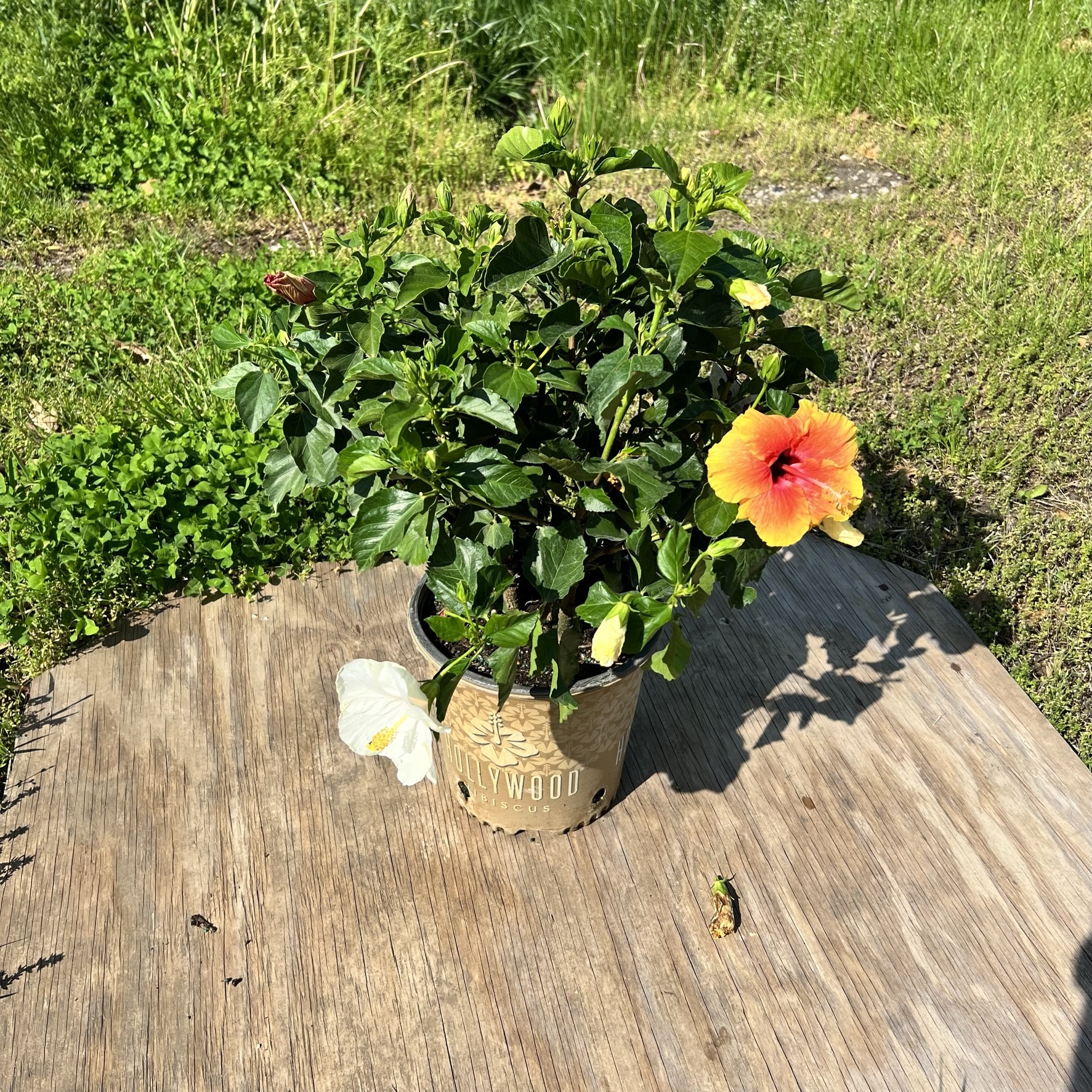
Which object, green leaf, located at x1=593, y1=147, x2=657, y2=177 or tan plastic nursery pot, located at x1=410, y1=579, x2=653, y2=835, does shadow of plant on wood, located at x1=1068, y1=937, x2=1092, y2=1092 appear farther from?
green leaf, located at x1=593, y1=147, x2=657, y2=177

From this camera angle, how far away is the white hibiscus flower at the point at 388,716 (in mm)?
1303

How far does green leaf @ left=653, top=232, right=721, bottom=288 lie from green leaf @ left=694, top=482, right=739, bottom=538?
26 cm

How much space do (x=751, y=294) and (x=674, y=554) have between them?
321 mm

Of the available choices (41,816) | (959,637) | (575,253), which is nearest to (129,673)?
(41,816)

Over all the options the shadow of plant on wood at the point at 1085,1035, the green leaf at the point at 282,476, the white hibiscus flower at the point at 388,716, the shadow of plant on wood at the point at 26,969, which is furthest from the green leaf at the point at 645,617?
the shadow of plant on wood at the point at 26,969

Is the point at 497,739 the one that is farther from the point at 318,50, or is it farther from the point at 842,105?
the point at 842,105

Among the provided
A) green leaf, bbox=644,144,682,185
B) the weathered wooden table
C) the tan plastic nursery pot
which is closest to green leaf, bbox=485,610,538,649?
the tan plastic nursery pot

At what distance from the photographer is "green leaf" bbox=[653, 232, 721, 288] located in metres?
1.02

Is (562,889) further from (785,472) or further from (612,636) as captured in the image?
(785,472)

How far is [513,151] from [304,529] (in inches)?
50.4

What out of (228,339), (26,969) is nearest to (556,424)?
(228,339)

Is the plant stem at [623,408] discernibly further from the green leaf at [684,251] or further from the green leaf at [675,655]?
the green leaf at [675,655]

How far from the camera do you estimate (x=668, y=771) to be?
1831 millimetres

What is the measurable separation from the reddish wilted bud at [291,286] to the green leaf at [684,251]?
51cm
